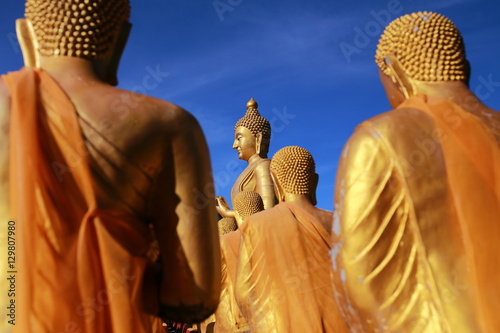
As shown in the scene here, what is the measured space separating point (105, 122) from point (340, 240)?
3.13ft

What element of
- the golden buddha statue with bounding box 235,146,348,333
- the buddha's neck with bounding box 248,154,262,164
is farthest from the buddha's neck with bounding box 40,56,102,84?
the buddha's neck with bounding box 248,154,262,164

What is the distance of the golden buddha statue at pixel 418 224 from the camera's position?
215 cm

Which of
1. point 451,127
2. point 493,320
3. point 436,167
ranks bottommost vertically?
point 493,320

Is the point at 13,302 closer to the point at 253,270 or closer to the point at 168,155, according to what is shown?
the point at 168,155

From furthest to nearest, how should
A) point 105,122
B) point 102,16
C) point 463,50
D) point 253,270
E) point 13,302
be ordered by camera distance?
point 253,270 → point 463,50 → point 102,16 → point 105,122 → point 13,302

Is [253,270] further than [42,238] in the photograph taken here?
Yes

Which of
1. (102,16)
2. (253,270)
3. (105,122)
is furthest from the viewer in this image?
(253,270)

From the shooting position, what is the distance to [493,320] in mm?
2072


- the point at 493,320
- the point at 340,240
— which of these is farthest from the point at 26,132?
the point at 493,320

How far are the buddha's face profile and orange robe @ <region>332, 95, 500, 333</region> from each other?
27.2 ft

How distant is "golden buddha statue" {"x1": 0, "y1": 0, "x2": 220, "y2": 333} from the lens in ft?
Result: 6.55

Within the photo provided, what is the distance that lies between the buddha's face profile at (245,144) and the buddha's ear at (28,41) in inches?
322

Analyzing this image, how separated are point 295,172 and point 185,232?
10.3 feet

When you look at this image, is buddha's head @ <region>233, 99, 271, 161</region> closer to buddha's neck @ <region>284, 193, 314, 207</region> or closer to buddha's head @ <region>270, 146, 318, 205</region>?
buddha's head @ <region>270, 146, 318, 205</region>
